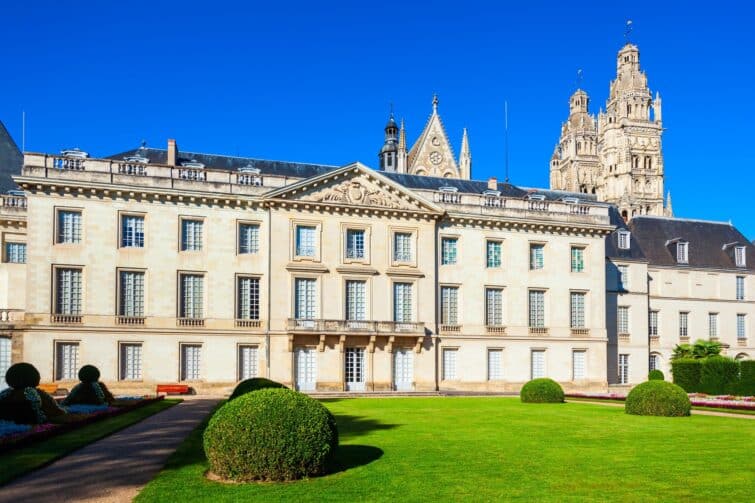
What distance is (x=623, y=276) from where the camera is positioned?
50.3 m

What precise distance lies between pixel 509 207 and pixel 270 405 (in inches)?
1350

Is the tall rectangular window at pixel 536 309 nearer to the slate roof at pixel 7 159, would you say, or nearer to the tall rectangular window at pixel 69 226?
the tall rectangular window at pixel 69 226

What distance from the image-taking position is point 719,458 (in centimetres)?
1488

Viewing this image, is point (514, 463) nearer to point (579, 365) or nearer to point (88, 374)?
point (88, 374)

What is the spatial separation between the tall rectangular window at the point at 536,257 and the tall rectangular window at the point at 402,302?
26.8 ft

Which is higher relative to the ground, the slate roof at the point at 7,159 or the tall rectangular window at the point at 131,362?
the slate roof at the point at 7,159

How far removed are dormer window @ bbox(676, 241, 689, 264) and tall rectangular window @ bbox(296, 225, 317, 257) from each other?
1092 inches

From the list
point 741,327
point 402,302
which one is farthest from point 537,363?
point 741,327

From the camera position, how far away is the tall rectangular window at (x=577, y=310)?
4634 centimetres

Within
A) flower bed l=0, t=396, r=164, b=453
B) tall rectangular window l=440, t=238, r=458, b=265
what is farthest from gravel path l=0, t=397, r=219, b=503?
tall rectangular window l=440, t=238, r=458, b=265

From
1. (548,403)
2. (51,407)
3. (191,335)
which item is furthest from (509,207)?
(51,407)

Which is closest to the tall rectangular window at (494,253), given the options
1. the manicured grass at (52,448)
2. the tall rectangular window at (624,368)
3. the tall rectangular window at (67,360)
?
the tall rectangular window at (624,368)

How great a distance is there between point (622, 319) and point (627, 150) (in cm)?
6644

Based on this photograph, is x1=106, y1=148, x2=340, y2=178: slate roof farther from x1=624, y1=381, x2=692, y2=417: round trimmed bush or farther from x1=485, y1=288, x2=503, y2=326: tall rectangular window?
x1=624, y1=381, x2=692, y2=417: round trimmed bush
